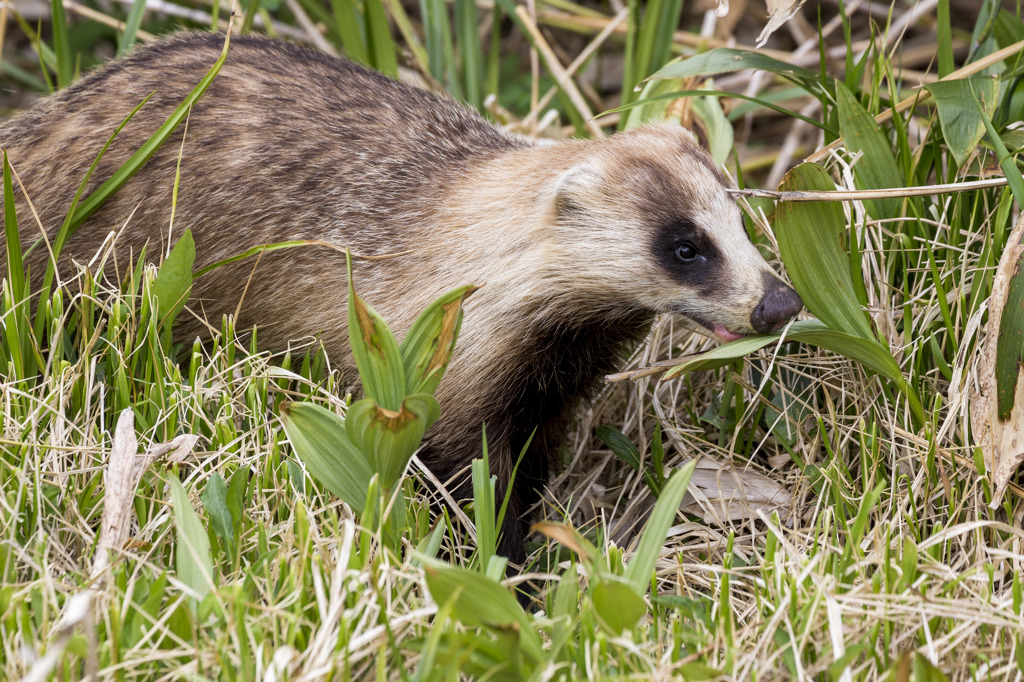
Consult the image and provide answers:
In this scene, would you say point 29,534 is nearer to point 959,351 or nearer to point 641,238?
point 641,238

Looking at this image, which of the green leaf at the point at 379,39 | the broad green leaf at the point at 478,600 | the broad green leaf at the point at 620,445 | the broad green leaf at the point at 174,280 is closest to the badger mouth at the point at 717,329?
the broad green leaf at the point at 620,445

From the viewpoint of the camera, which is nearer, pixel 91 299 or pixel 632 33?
pixel 91 299

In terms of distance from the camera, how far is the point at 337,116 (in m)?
3.76

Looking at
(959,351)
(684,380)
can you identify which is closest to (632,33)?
(684,380)

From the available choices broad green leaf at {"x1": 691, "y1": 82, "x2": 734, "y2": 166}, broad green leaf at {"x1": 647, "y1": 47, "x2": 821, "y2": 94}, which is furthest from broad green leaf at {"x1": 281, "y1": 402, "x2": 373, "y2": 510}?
broad green leaf at {"x1": 691, "y1": 82, "x2": 734, "y2": 166}

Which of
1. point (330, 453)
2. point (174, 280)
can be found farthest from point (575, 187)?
point (174, 280)

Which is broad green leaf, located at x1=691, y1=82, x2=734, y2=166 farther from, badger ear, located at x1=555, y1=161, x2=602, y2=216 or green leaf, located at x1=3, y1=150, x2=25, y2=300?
green leaf, located at x1=3, y1=150, x2=25, y2=300

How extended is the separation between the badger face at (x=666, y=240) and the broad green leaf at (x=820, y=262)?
0.09 meters

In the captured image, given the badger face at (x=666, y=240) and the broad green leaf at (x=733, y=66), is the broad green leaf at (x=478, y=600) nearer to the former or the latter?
the badger face at (x=666, y=240)

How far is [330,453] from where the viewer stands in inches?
106

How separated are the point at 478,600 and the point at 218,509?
813mm

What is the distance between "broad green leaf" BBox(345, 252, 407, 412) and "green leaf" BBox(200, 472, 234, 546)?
46 cm

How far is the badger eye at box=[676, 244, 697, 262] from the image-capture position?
10.3 feet

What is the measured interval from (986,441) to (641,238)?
114 cm
